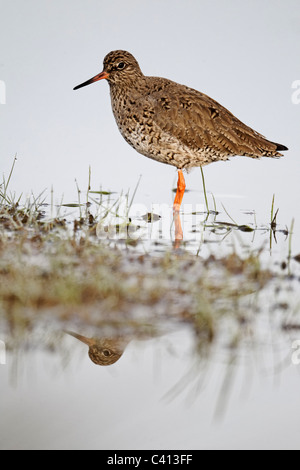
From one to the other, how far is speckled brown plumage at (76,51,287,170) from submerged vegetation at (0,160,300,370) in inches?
73.2

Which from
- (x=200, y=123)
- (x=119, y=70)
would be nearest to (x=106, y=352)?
(x=200, y=123)

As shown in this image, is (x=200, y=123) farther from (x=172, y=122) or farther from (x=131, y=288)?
(x=131, y=288)

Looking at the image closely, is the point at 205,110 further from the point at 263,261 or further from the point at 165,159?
the point at 263,261

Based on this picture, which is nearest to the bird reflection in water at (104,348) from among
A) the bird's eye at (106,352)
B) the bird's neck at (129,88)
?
the bird's eye at (106,352)

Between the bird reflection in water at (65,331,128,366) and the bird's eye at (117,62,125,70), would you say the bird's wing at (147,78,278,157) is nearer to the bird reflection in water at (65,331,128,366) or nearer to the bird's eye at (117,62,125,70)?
the bird's eye at (117,62,125,70)

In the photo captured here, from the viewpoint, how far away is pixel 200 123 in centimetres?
838

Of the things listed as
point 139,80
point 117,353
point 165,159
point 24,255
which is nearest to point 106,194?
point 165,159

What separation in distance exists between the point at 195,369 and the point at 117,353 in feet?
1.87

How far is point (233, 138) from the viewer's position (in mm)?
8539

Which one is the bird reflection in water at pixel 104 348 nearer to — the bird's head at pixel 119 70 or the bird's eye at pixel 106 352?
the bird's eye at pixel 106 352

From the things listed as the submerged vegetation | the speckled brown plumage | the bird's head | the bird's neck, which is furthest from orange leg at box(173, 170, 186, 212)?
the submerged vegetation

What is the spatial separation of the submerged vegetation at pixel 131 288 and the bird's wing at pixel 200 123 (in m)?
2.00

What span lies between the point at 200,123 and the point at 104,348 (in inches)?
192

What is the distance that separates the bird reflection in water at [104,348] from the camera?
4.12 metres
